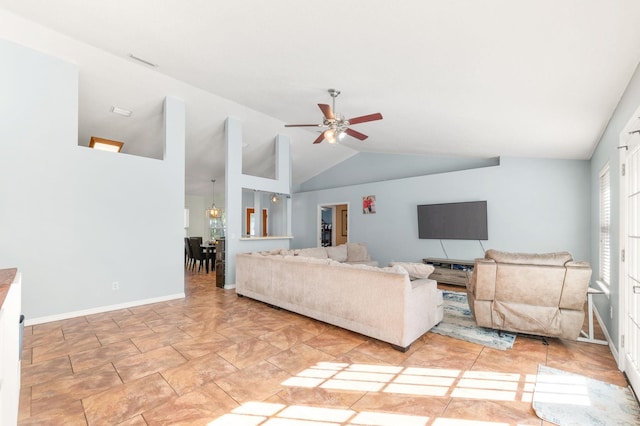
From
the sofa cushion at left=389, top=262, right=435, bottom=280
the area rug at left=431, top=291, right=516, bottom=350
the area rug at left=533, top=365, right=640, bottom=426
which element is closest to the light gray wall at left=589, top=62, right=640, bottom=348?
the area rug at left=533, top=365, right=640, bottom=426

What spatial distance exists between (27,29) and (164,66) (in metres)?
1.39

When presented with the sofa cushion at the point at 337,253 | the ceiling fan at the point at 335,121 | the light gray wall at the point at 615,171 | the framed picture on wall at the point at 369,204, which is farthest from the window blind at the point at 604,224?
the framed picture on wall at the point at 369,204

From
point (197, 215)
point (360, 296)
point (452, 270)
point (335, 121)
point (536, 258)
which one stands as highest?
point (335, 121)

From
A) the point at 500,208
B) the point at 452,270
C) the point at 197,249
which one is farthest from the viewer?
the point at 197,249

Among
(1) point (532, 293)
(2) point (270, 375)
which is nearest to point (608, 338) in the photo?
(1) point (532, 293)

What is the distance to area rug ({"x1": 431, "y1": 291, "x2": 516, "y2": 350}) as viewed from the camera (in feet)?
9.93

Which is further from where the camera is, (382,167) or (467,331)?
(382,167)

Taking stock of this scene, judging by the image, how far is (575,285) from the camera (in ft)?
9.13

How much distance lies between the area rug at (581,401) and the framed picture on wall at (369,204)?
221 inches

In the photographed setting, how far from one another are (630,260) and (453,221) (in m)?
4.02

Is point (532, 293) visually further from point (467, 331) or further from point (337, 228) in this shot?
point (337, 228)

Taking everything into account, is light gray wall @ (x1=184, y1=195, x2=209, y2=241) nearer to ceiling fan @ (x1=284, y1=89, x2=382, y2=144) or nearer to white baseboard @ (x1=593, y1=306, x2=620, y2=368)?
ceiling fan @ (x1=284, y1=89, x2=382, y2=144)

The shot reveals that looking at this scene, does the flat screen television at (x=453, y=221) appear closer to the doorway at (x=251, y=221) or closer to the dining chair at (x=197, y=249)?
the dining chair at (x=197, y=249)

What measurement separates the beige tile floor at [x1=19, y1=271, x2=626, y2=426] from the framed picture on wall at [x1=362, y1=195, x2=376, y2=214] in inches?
184
